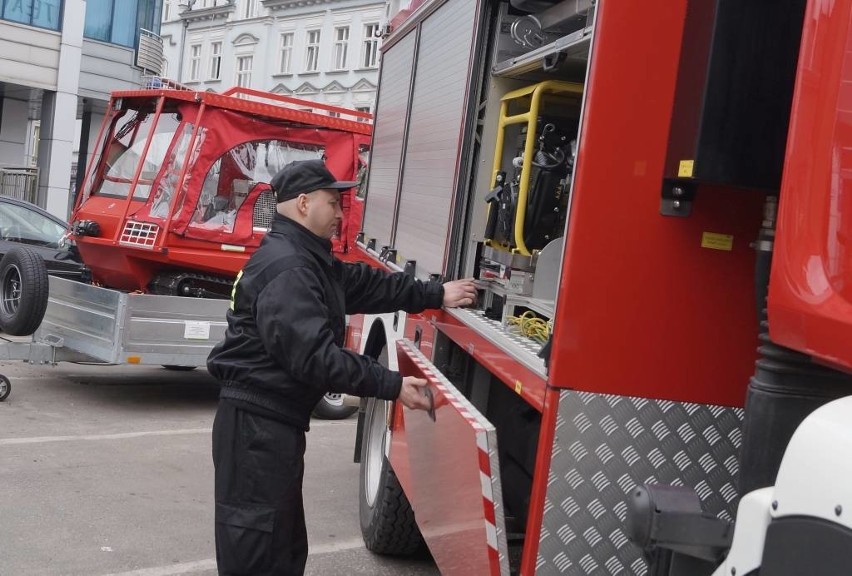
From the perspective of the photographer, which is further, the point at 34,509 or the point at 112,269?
the point at 112,269

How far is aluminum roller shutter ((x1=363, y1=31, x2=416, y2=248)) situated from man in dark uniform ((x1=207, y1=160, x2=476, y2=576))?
248 cm

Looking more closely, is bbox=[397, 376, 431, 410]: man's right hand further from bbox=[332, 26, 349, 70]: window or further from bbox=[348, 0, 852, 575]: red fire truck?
bbox=[332, 26, 349, 70]: window

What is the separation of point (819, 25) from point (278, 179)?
7.60 feet

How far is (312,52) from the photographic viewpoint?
4275 centimetres

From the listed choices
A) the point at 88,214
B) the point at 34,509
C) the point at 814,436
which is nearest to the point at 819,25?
the point at 814,436

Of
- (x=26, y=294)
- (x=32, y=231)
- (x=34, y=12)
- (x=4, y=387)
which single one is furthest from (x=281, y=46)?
(x=4, y=387)

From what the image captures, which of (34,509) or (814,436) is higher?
(814,436)

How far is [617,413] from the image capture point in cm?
281

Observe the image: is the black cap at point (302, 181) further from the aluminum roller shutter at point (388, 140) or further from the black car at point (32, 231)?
the black car at point (32, 231)

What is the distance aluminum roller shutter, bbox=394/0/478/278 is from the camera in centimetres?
455

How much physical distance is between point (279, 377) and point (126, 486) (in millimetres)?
3143

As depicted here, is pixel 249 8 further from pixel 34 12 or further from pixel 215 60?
pixel 34 12

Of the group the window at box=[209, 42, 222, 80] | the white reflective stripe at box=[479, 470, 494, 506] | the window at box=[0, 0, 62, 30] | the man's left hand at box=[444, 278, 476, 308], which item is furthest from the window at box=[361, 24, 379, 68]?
the white reflective stripe at box=[479, 470, 494, 506]

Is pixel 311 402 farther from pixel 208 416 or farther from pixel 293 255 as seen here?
pixel 208 416
